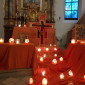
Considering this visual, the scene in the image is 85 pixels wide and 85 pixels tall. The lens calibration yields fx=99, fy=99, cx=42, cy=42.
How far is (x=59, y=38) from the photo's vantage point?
8445mm

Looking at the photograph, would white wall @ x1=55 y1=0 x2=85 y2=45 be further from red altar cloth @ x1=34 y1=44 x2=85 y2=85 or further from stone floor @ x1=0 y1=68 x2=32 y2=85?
stone floor @ x1=0 y1=68 x2=32 y2=85

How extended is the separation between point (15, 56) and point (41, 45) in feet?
6.69

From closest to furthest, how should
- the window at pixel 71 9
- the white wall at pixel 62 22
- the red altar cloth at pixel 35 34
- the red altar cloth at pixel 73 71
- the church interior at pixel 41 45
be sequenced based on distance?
the red altar cloth at pixel 73 71 → the church interior at pixel 41 45 → the red altar cloth at pixel 35 34 → the white wall at pixel 62 22 → the window at pixel 71 9

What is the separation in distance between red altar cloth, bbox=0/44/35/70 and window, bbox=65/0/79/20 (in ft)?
24.2

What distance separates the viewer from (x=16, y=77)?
90.4 inches

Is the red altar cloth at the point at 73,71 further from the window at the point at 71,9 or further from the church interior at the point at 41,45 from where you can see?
the window at the point at 71,9

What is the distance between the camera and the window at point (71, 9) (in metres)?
9.07

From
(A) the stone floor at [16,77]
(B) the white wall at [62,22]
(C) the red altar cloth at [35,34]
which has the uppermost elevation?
(B) the white wall at [62,22]

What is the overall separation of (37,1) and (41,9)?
734mm

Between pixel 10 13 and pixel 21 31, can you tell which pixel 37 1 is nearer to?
pixel 10 13

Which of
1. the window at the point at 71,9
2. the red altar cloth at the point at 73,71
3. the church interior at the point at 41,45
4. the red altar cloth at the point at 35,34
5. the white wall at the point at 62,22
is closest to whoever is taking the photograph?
the red altar cloth at the point at 73,71

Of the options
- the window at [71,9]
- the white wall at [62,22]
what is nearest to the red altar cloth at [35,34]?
the white wall at [62,22]

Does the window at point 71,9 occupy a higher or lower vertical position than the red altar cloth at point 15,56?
higher

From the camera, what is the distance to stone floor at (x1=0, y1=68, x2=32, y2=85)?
203 cm
